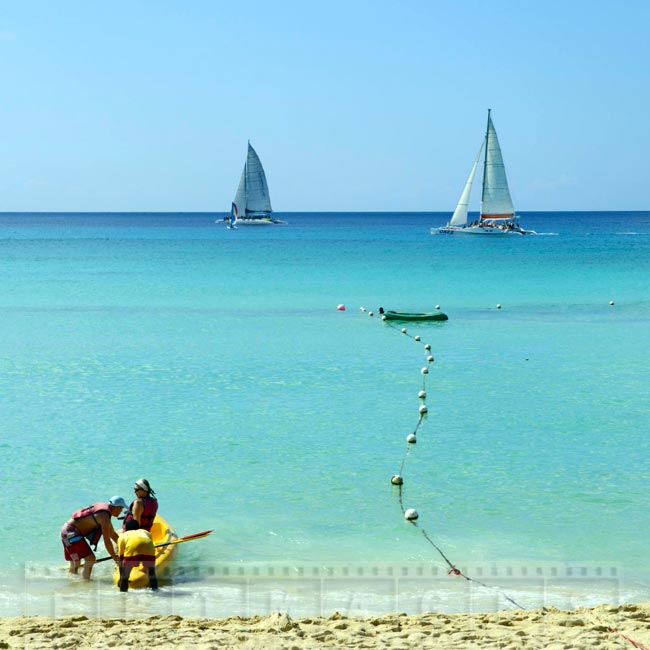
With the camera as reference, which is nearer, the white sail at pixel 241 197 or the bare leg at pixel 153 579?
the bare leg at pixel 153 579

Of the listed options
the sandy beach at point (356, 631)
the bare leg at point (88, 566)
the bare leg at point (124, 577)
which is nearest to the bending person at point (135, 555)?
the bare leg at point (124, 577)

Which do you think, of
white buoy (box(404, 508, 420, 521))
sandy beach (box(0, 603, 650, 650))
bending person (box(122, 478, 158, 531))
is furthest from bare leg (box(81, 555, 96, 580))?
white buoy (box(404, 508, 420, 521))

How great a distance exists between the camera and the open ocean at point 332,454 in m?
9.95

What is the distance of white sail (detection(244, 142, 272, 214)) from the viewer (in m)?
107

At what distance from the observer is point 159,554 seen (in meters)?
10.3

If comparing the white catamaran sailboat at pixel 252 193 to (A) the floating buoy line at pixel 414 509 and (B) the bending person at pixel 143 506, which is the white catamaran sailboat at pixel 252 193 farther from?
(B) the bending person at pixel 143 506

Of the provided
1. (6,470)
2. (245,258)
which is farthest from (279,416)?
(245,258)

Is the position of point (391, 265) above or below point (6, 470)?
above

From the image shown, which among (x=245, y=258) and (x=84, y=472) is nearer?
(x=84, y=472)

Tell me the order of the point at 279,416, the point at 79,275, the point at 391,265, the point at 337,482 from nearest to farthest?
the point at 337,482 → the point at 279,416 → the point at 79,275 → the point at 391,265

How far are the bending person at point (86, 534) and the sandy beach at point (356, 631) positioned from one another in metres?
1.36

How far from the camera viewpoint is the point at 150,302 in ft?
128

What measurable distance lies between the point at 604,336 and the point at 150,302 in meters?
18.8

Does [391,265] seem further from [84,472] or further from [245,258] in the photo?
[84,472]
